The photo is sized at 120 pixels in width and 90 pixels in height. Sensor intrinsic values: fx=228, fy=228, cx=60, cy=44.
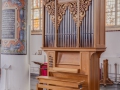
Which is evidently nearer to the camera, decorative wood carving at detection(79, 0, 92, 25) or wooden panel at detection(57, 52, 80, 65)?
decorative wood carving at detection(79, 0, 92, 25)

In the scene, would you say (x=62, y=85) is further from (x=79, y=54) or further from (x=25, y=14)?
(x=25, y=14)

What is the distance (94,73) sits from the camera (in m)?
4.82

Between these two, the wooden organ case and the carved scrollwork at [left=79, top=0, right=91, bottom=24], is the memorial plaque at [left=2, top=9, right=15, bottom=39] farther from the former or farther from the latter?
the carved scrollwork at [left=79, top=0, right=91, bottom=24]

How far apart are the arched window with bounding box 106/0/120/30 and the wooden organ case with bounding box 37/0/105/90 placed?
3.84 meters

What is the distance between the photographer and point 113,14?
28.9 feet

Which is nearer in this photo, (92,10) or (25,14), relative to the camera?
(92,10)

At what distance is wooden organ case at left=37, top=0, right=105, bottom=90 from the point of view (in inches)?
182

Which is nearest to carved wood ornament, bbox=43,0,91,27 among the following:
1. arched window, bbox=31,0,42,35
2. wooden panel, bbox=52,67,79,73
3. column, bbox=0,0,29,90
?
column, bbox=0,0,29,90

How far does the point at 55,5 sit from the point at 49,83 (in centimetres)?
171

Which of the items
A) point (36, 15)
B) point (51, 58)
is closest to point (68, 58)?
point (51, 58)

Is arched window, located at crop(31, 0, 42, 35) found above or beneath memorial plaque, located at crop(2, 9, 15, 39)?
above

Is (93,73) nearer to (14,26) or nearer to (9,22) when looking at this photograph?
(14,26)

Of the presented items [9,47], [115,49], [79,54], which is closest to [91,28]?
[79,54]

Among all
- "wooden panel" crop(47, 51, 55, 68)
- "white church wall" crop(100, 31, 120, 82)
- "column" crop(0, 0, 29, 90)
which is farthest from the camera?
"white church wall" crop(100, 31, 120, 82)
